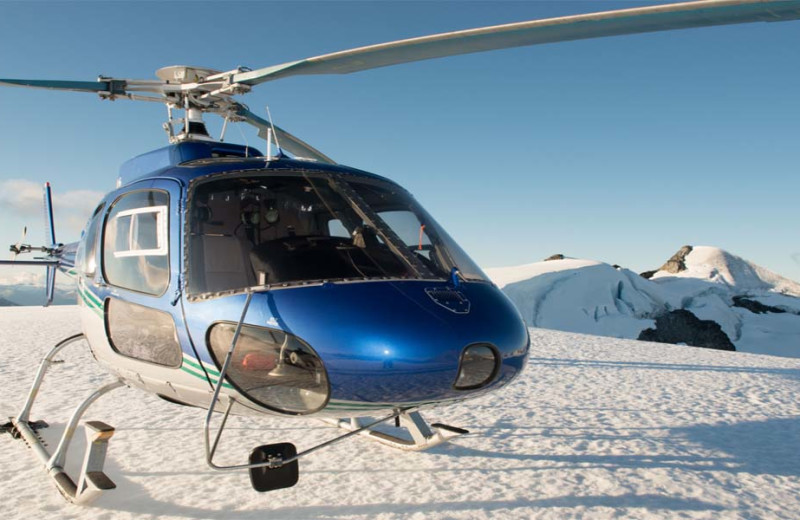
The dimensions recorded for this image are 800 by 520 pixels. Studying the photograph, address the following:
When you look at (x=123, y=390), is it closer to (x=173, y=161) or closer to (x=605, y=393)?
(x=173, y=161)

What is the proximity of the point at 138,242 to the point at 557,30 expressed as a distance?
9.23ft

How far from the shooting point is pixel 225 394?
3.10 m

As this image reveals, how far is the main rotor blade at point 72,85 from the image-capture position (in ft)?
16.7

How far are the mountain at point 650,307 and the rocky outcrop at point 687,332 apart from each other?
0.13ft

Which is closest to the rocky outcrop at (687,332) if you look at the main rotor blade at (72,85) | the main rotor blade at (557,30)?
the main rotor blade at (72,85)

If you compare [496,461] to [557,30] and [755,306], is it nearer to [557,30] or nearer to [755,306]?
[557,30]

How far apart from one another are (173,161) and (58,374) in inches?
209

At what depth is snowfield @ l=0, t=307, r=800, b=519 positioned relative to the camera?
368cm

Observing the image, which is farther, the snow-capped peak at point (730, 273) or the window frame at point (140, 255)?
the snow-capped peak at point (730, 273)

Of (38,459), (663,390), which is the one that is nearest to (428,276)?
(38,459)

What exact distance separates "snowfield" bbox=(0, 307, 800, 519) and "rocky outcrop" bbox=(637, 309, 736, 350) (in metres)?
19.5

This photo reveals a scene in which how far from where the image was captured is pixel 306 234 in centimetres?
360

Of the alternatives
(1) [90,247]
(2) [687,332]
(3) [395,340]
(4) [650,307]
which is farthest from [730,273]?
(1) [90,247]

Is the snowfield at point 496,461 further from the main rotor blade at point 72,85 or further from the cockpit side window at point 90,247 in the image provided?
the main rotor blade at point 72,85
